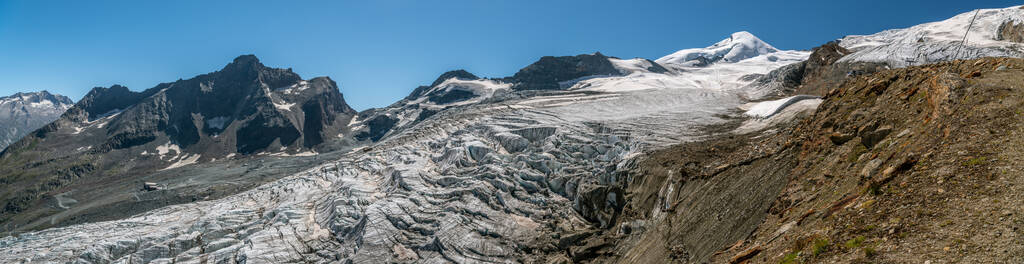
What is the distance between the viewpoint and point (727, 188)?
19016 millimetres

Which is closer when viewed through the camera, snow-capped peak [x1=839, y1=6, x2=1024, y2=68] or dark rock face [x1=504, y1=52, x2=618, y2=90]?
snow-capped peak [x1=839, y1=6, x2=1024, y2=68]

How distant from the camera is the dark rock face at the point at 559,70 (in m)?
134

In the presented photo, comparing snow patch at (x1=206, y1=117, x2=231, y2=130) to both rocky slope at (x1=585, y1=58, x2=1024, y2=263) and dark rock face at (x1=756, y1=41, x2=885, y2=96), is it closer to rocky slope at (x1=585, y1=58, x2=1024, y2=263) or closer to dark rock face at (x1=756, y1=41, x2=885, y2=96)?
dark rock face at (x1=756, y1=41, x2=885, y2=96)

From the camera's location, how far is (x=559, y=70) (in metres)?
139

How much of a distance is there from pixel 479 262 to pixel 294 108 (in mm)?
156028

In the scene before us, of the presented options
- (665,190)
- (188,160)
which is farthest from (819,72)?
(188,160)

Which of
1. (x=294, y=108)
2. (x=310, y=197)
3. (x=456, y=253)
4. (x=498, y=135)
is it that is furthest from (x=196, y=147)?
(x=456, y=253)

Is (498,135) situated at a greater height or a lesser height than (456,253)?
greater

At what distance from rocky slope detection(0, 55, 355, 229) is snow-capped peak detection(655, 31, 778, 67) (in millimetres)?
140203

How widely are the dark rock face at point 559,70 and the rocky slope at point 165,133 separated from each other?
2658 inches

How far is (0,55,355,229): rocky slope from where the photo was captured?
309 ft

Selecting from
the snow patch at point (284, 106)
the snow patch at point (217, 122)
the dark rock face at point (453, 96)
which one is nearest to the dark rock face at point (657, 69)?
the dark rock face at point (453, 96)

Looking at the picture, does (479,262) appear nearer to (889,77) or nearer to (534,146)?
(534,146)

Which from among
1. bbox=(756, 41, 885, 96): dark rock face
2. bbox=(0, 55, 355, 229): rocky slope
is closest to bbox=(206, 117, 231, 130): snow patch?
bbox=(0, 55, 355, 229): rocky slope
